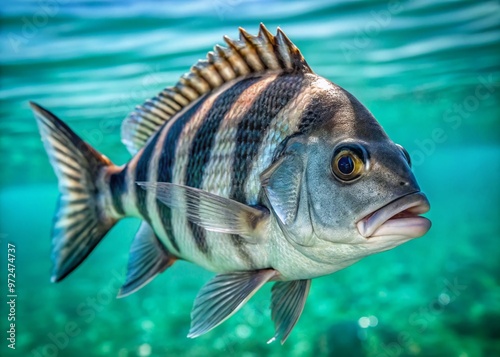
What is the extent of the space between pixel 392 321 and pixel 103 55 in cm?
968

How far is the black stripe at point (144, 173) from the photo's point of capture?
9.92 ft

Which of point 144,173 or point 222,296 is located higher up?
point 144,173

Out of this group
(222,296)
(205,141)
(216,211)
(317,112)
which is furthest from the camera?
(205,141)

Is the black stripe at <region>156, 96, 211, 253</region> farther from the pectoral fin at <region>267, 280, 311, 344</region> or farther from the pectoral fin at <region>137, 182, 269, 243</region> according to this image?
the pectoral fin at <region>267, 280, 311, 344</region>

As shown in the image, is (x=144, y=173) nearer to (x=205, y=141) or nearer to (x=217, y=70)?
(x=205, y=141)

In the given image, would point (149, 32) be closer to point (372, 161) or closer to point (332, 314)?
point (332, 314)

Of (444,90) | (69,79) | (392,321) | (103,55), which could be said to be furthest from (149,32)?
(444,90)

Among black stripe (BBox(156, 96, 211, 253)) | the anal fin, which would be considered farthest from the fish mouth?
the anal fin

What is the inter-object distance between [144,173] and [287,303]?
51.1 inches

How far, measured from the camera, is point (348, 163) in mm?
1986

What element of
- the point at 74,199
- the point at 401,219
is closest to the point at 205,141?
the point at 401,219

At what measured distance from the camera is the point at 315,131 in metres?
2.15

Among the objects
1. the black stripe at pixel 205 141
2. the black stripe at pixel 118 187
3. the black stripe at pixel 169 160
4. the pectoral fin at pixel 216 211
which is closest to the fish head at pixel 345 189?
the pectoral fin at pixel 216 211

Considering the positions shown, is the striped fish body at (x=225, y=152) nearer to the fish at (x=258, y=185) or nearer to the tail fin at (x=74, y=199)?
the fish at (x=258, y=185)
